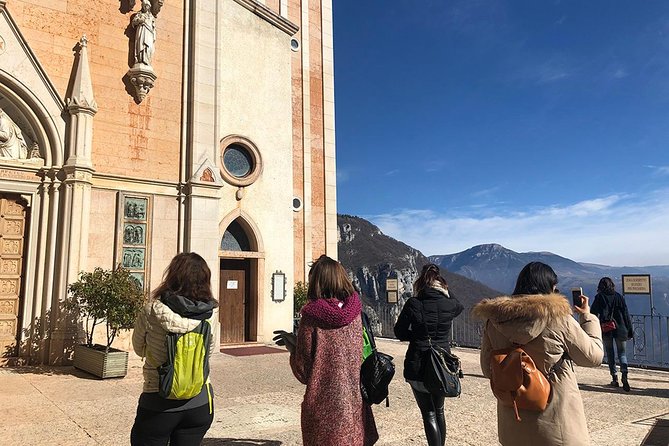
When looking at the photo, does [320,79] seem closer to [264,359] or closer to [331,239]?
[331,239]

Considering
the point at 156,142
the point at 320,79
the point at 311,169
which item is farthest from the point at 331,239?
the point at 156,142

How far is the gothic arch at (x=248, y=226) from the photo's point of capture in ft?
44.8

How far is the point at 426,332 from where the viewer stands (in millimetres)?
4430

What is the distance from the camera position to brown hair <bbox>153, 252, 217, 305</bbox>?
3.19m

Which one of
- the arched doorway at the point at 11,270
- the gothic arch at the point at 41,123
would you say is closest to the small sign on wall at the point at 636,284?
the gothic arch at the point at 41,123

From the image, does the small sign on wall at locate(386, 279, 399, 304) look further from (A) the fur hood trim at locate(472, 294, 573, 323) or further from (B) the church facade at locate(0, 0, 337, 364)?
(A) the fur hood trim at locate(472, 294, 573, 323)

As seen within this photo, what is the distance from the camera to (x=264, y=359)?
38.2ft

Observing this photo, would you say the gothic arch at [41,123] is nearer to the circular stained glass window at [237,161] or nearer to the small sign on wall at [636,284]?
the circular stained glass window at [237,161]

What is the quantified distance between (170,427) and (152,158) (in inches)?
395

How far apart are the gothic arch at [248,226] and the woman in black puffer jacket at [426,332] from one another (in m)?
9.75

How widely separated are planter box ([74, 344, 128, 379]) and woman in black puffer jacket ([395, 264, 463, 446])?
680 cm

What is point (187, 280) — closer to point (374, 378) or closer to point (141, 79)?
point (374, 378)

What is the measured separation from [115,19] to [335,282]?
11.3m

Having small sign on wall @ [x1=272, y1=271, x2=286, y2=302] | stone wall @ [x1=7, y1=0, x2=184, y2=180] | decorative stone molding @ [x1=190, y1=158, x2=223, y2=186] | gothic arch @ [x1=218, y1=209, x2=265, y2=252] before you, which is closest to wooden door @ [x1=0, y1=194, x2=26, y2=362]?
stone wall @ [x1=7, y1=0, x2=184, y2=180]
